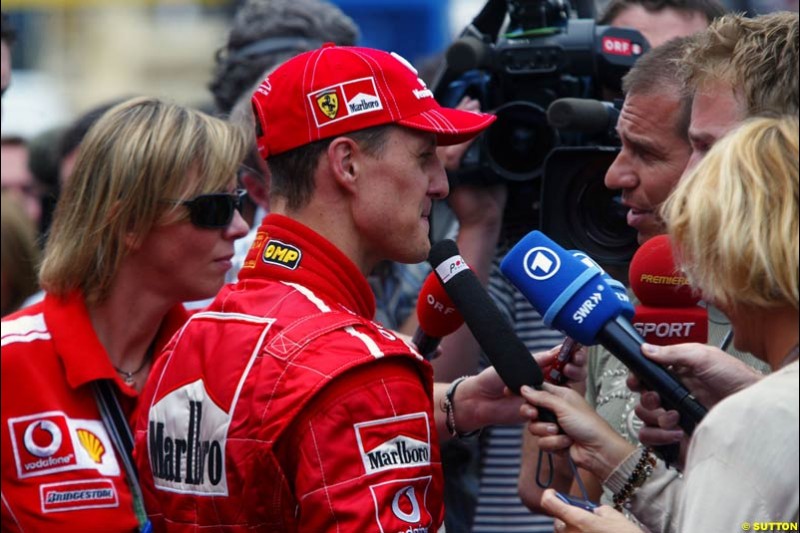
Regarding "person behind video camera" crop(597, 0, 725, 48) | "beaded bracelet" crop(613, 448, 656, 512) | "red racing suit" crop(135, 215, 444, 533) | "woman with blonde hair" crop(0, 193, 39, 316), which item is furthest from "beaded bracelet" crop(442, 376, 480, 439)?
"woman with blonde hair" crop(0, 193, 39, 316)

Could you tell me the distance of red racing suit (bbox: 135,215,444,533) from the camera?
8.70 ft

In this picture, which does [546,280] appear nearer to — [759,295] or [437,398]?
[759,295]

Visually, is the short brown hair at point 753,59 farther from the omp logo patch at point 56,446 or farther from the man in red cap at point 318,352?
the omp logo patch at point 56,446

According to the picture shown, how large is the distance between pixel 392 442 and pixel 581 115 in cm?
126

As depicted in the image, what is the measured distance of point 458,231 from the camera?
4254 mm

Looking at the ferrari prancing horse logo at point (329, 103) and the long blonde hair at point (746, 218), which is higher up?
the long blonde hair at point (746, 218)

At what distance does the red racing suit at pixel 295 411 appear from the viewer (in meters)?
2.65

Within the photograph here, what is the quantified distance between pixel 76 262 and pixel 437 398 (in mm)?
1139

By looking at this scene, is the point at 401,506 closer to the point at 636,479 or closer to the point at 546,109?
the point at 636,479

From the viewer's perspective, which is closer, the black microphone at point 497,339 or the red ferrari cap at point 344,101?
the black microphone at point 497,339

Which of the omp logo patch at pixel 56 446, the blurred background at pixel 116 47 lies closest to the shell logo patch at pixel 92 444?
the omp logo patch at pixel 56 446

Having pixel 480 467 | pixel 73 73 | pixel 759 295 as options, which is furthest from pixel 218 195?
pixel 73 73

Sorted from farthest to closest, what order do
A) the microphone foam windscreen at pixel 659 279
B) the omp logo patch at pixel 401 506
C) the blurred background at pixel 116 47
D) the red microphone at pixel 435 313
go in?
the blurred background at pixel 116 47 < the red microphone at pixel 435 313 < the microphone foam windscreen at pixel 659 279 < the omp logo patch at pixel 401 506

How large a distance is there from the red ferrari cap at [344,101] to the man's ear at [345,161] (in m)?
0.03
